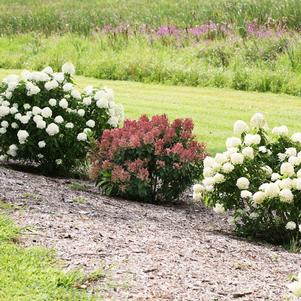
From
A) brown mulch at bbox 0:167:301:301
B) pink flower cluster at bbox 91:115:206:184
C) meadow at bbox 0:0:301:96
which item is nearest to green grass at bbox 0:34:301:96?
meadow at bbox 0:0:301:96

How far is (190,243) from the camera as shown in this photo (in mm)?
6004

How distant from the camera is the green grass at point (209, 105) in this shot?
1224 cm

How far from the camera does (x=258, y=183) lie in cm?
703

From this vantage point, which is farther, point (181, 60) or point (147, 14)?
point (147, 14)

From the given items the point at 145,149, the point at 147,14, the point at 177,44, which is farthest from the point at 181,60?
the point at 145,149

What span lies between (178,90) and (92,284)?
11305 millimetres

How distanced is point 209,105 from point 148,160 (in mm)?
6245

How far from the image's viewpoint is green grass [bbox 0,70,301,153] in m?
12.2

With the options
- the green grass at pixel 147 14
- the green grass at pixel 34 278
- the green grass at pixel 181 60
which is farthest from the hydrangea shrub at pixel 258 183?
the green grass at pixel 147 14

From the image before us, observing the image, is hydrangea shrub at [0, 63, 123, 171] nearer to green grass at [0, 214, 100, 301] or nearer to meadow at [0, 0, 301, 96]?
green grass at [0, 214, 100, 301]

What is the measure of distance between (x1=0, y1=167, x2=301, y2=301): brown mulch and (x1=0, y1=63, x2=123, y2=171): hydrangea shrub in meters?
1.18

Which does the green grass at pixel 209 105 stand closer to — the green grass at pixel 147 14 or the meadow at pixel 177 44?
the meadow at pixel 177 44

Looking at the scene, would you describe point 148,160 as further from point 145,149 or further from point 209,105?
point 209,105

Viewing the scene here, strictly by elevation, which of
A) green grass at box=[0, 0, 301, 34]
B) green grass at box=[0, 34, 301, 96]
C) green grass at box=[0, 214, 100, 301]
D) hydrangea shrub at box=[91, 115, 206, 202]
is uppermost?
green grass at box=[0, 0, 301, 34]
